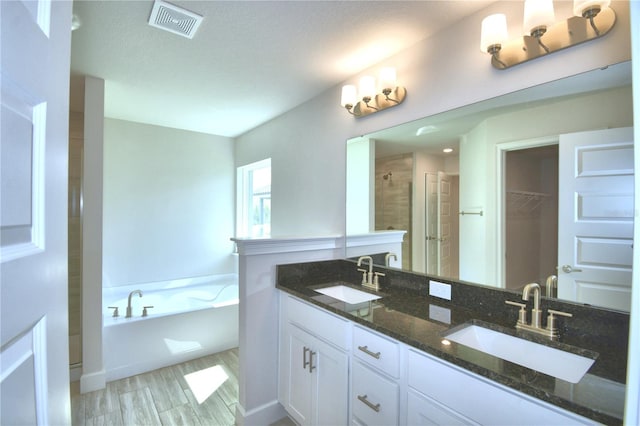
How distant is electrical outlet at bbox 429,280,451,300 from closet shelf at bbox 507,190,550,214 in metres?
0.53

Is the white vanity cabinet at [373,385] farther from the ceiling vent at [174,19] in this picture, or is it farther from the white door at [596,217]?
the ceiling vent at [174,19]

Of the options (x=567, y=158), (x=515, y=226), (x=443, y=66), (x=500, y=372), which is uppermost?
(x=443, y=66)

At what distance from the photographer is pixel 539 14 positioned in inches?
49.1

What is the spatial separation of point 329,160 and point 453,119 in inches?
43.1

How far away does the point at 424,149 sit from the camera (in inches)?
75.3

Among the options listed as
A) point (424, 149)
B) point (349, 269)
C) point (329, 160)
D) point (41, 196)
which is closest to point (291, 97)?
point (329, 160)

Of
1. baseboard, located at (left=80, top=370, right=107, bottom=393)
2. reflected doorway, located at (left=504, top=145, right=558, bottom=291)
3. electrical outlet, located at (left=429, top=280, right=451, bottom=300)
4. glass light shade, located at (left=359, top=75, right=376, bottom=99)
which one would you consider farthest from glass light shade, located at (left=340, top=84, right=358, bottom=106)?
baseboard, located at (left=80, top=370, right=107, bottom=393)

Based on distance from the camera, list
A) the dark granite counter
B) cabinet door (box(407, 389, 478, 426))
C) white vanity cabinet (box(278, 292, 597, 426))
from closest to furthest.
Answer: the dark granite counter
white vanity cabinet (box(278, 292, 597, 426))
cabinet door (box(407, 389, 478, 426))

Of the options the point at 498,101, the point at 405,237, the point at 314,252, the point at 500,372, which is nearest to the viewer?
the point at 500,372

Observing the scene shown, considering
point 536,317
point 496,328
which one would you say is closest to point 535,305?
point 536,317

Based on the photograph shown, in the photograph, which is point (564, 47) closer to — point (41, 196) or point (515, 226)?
point (515, 226)

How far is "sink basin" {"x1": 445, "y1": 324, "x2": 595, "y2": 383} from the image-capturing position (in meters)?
1.13

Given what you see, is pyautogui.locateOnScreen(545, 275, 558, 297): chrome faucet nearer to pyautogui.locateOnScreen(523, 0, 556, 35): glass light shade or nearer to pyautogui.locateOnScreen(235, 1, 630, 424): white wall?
pyautogui.locateOnScreen(235, 1, 630, 424): white wall

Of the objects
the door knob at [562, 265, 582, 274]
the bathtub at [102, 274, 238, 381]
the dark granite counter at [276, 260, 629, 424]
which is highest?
the door knob at [562, 265, 582, 274]
